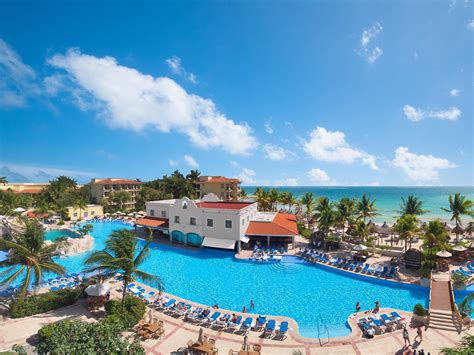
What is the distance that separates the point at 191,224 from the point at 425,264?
2785 centimetres

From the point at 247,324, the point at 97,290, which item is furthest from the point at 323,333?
the point at 97,290

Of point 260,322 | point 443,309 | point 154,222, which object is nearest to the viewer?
point 260,322

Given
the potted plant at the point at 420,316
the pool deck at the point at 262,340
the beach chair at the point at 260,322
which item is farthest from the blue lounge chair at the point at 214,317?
the potted plant at the point at 420,316

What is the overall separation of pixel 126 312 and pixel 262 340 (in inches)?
338

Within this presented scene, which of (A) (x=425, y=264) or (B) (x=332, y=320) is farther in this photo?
(A) (x=425, y=264)

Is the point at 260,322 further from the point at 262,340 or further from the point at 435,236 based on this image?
the point at 435,236

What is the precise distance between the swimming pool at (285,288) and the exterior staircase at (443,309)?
113 cm

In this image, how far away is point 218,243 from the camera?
3344 cm

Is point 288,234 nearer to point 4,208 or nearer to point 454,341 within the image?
point 454,341

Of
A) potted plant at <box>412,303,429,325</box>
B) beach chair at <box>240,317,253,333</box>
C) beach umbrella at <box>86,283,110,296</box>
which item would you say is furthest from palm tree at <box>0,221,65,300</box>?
potted plant at <box>412,303,429,325</box>

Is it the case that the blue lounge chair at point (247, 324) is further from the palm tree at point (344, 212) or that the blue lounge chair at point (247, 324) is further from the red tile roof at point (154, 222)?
the red tile roof at point (154, 222)

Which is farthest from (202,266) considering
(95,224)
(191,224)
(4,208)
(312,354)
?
(4,208)

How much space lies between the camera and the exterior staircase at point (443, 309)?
629 inches

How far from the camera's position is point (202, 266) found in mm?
29172
